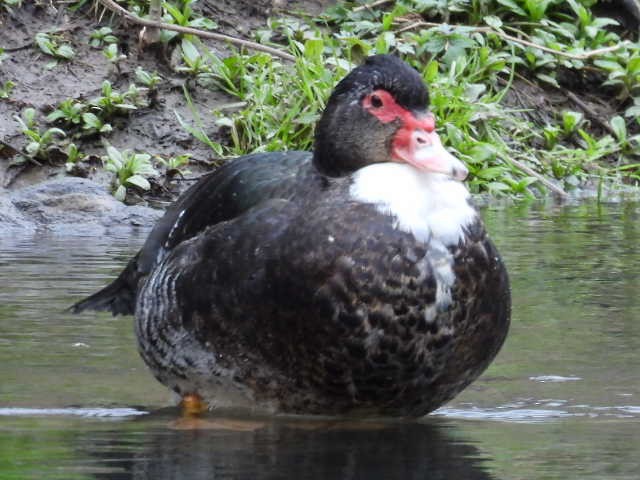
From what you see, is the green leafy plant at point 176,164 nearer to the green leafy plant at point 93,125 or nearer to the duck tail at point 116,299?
the green leafy plant at point 93,125

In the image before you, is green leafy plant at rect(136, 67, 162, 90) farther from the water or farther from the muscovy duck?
the muscovy duck

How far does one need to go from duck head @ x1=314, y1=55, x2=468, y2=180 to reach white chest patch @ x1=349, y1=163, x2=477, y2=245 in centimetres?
5

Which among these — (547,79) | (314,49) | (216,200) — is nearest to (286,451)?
(216,200)

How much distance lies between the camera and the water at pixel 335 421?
3.66m

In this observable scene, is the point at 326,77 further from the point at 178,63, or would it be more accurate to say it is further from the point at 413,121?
the point at 413,121

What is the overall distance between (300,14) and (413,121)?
27.2 ft

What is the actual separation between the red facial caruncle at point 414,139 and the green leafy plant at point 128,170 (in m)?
5.48

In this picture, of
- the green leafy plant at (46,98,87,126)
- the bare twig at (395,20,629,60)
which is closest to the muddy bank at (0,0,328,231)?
the green leafy plant at (46,98,87,126)

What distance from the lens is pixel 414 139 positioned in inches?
164

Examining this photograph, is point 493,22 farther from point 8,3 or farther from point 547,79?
point 8,3

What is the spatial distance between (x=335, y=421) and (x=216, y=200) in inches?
32.0

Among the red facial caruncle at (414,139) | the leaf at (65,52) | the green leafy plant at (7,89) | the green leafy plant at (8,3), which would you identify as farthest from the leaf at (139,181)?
the red facial caruncle at (414,139)

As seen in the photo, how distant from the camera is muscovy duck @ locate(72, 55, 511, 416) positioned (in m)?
3.97

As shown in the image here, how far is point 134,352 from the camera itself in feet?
17.5
